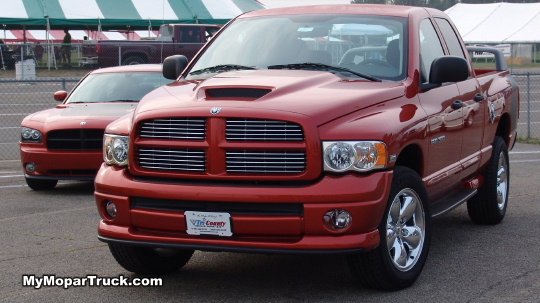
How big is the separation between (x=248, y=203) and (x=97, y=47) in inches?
935

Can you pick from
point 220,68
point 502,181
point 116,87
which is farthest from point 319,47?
point 116,87

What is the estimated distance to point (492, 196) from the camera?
326 inches

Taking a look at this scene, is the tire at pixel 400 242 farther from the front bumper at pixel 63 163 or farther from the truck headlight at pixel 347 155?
the front bumper at pixel 63 163

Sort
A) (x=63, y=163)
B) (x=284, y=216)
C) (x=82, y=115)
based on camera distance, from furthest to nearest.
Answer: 1. (x=82, y=115)
2. (x=63, y=163)
3. (x=284, y=216)

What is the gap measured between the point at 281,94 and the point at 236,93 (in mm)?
284

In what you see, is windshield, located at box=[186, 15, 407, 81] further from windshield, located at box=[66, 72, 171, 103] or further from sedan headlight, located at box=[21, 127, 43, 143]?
windshield, located at box=[66, 72, 171, 103]

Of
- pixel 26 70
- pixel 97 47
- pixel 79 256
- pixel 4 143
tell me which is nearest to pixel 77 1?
pixel 97 47

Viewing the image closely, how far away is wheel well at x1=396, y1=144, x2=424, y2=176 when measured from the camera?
247 inches

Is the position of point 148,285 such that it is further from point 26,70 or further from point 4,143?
point 26,70

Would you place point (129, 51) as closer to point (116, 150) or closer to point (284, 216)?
point (116, 150)

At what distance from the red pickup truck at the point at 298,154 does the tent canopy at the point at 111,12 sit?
91.9ft

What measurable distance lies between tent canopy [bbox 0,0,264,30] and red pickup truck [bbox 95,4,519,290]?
28006mm

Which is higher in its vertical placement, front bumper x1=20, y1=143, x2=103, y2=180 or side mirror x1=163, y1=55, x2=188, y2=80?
side mirror x1=163, y1=55, x2=188, y2=80

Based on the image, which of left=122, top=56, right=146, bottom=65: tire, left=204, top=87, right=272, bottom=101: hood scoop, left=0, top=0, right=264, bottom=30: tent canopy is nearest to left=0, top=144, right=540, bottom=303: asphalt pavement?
left=204, top=87, right=272, bottom=101: hood scoop
